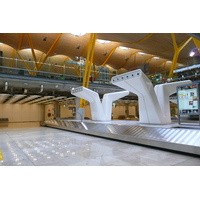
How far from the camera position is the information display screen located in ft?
24.2

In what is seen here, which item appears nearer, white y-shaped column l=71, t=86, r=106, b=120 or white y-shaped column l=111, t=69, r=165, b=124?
white y-shaped column l=111, t=69, r=165, b=124

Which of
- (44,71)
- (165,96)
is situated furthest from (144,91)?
(44,71)

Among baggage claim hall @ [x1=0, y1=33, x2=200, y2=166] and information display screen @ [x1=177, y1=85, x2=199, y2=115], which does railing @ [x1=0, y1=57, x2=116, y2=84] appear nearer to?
baggage claim hall @ [x1=0, y1=33, x2=200, y2=166]

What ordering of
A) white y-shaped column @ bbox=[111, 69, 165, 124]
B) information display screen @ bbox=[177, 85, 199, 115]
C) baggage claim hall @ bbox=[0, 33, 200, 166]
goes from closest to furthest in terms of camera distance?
1. baggage claim hall @ bbox=[0, 33, 200, 166]
2. information display screen @ bbox=[177, 85, 199, 115]
3. white y-shaped column @ bbox=[111, 69, 165, 124]

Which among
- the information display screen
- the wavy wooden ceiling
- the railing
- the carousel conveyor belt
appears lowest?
the carousel conveyor belt

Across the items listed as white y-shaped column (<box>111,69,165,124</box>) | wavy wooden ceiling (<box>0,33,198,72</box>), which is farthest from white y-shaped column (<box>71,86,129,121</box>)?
wavy wooden ceiling (<box>0,33,198,72</box>)

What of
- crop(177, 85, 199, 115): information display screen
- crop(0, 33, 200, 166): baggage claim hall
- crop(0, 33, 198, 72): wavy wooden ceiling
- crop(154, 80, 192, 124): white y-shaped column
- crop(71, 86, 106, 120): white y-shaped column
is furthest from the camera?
crop(0, 33, 198, 72): wavy wooden ceiling

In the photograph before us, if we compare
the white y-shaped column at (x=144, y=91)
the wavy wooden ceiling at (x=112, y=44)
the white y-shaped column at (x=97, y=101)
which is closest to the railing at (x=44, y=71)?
the white y-shaped column at (x=97, y=101)

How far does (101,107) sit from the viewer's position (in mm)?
15805
